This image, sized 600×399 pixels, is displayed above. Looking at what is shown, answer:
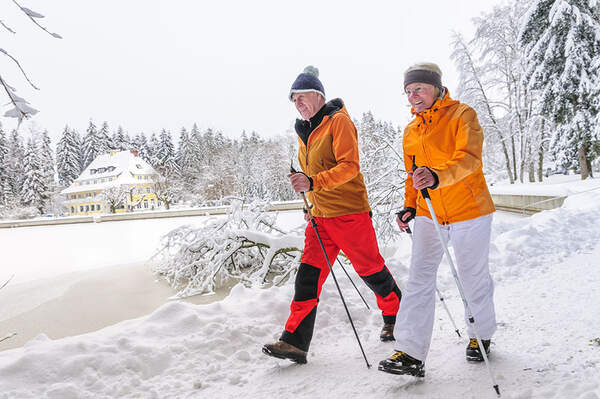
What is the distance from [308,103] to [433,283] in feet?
5.16

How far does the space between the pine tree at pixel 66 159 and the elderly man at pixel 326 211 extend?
6692 centimetres

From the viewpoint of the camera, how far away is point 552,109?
16.8 m

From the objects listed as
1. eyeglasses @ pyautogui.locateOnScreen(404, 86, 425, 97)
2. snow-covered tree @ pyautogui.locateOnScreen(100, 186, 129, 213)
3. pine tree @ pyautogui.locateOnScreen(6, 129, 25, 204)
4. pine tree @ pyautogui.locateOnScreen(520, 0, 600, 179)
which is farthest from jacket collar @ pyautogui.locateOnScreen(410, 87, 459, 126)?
pine tree @ pyautogui.locateOnScreen(6, 129, 25, 204)

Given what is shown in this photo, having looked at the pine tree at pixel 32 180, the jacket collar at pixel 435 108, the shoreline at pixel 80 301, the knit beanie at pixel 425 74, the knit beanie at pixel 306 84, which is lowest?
the shoreline at pixel 80 301

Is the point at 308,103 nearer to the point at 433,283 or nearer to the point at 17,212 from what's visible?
the point at 433,283

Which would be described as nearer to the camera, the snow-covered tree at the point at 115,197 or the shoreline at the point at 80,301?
the shoreline at the point at 80,301

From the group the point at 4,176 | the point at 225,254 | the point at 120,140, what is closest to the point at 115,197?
the point at 4,176

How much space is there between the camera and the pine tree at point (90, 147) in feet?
204

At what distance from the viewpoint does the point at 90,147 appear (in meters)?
62.1

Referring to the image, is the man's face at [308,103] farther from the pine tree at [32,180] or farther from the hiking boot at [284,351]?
the pine tree at [32,180]

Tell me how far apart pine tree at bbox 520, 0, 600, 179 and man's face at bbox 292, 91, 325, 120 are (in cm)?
1694

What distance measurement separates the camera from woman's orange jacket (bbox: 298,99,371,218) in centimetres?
259

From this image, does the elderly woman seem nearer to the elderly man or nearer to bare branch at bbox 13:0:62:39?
the elderly man

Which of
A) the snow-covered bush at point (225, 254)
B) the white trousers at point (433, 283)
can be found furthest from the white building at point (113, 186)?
the white trousers at point (433, 283)
